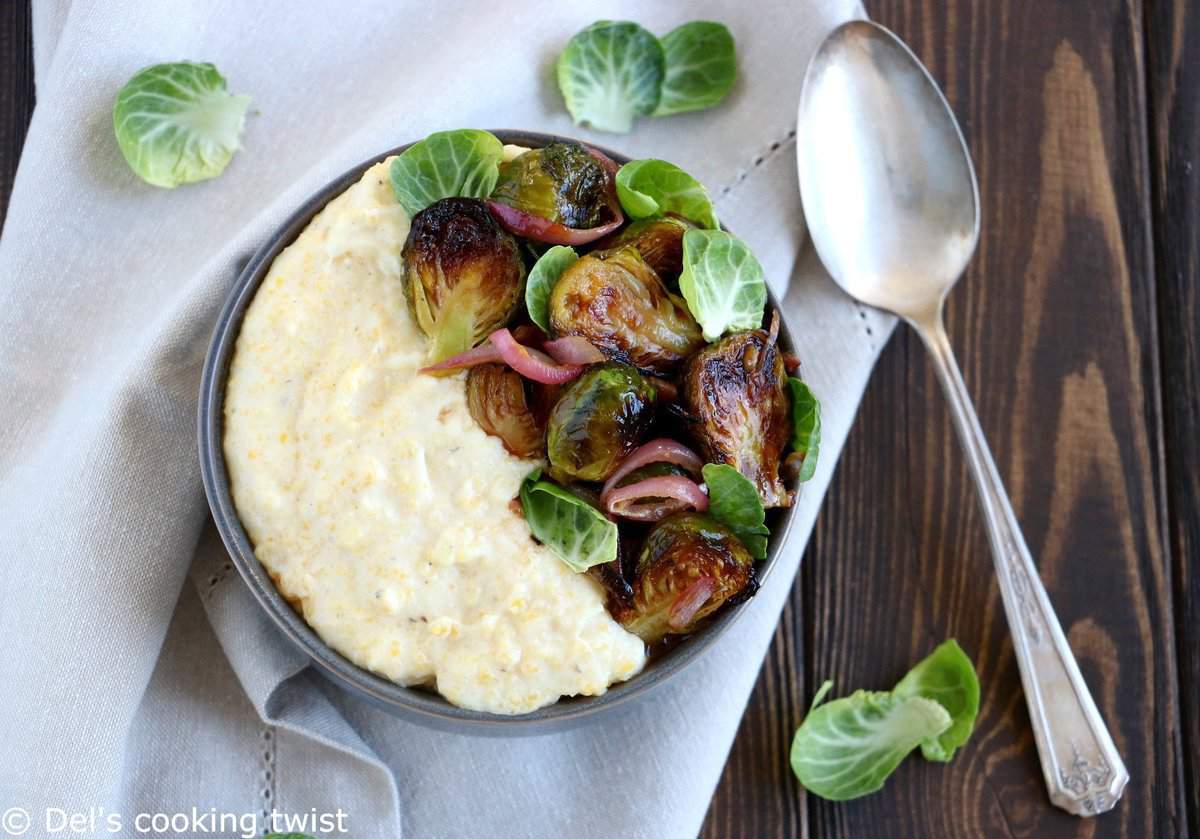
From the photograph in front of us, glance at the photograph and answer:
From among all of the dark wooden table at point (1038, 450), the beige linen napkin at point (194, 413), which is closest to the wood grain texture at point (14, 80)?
the dark wooden table at point (1038, 450)

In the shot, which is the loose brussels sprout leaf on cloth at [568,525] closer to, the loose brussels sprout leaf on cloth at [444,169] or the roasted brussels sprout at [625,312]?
the roasted brussels sprout at [625,312]

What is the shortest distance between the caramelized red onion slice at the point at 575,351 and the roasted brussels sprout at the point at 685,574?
0.35 metres

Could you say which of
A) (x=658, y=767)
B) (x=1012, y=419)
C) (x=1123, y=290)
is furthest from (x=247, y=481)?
(x=1123, y=290)

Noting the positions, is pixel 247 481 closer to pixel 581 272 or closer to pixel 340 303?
pixel 340 303

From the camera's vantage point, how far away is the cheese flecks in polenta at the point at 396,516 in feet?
7.88

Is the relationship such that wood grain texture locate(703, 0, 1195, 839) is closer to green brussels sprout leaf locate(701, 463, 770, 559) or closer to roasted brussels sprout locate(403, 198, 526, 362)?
green brussels sprout leaf locate(701, 463, 770, 559)

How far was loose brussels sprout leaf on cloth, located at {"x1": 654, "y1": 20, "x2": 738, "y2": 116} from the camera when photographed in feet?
10.6

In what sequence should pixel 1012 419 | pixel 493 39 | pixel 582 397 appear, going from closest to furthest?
pixel 582 397 → pixel 493 39 → pixel 1012 419

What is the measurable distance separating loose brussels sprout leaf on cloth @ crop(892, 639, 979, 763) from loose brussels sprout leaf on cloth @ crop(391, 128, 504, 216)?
1.69m

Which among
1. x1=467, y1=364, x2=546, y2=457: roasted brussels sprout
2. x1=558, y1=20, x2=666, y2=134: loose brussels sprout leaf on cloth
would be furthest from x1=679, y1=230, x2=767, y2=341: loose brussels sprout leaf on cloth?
x1=558, y1=20, x2=666, y2=134: loose brussels sprout leaf on cloth

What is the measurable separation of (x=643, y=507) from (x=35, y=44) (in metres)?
2.13

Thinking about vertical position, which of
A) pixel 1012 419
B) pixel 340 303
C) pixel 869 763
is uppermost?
pixel 340 303

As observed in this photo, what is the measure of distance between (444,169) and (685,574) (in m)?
0.97

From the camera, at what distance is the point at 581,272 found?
2.37 m
